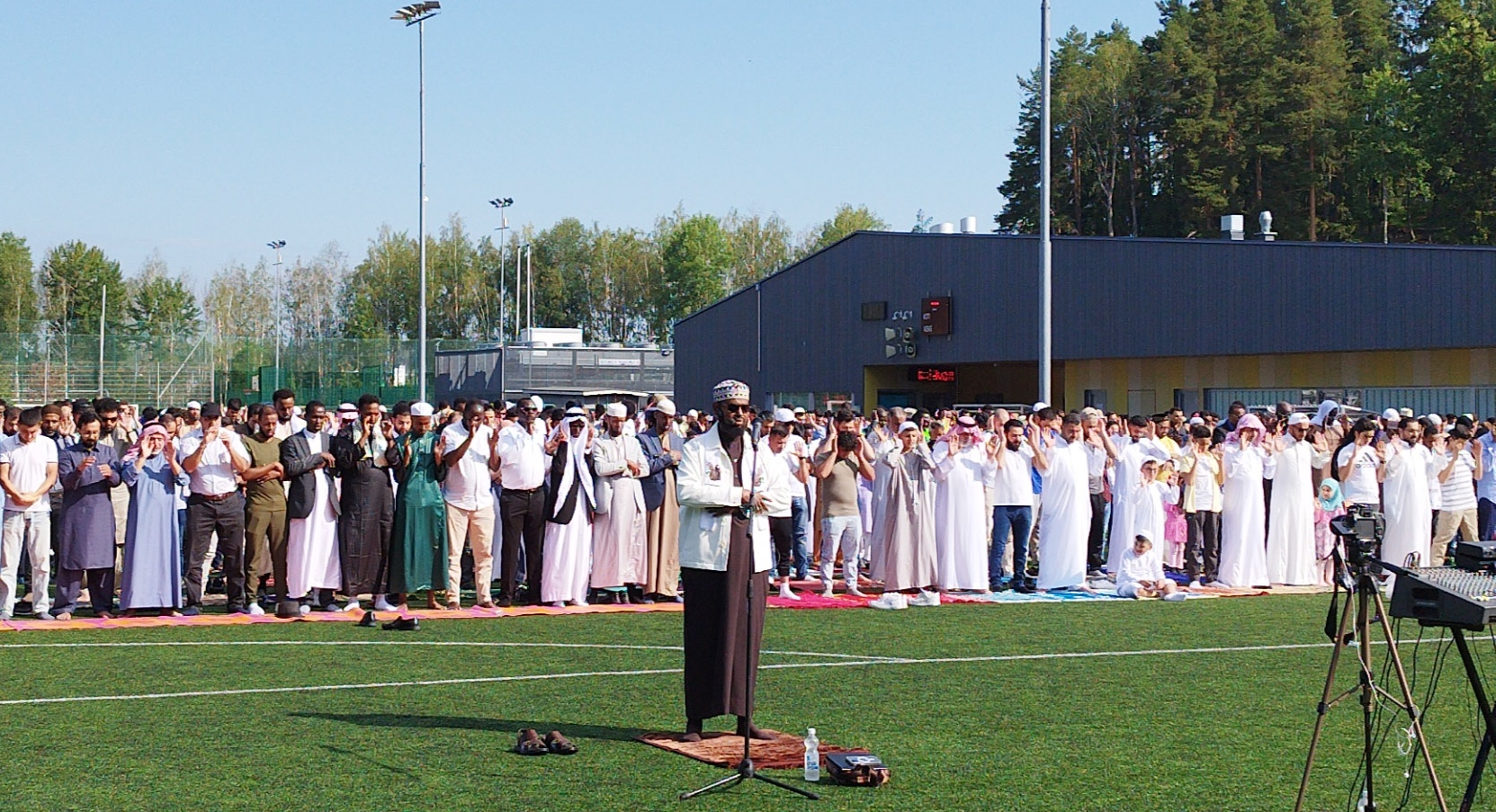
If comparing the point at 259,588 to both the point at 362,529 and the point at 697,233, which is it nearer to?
the point at 362,529

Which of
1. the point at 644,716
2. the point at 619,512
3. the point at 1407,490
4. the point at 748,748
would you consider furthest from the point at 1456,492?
the point at 748,748

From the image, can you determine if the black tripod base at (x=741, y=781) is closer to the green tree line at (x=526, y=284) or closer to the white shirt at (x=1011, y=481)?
the white shirt at (x=1011, y=481)

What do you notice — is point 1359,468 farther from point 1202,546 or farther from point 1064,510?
point 1064,510

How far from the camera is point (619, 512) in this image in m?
15.4

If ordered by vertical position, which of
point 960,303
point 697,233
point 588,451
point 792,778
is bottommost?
point 792,778

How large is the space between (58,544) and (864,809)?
9602mm

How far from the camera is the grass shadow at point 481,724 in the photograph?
8.66 m

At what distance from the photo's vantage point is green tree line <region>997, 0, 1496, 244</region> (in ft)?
182

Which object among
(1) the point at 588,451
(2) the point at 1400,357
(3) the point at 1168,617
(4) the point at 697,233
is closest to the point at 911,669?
(3) the point at 1168,617

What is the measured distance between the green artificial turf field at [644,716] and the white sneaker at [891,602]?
144 centimetres

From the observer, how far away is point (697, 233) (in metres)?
95.9

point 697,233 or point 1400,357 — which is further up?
point 697,233

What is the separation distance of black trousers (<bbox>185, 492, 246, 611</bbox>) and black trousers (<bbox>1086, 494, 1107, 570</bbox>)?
31.1 feet

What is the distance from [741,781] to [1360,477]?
1145cm
